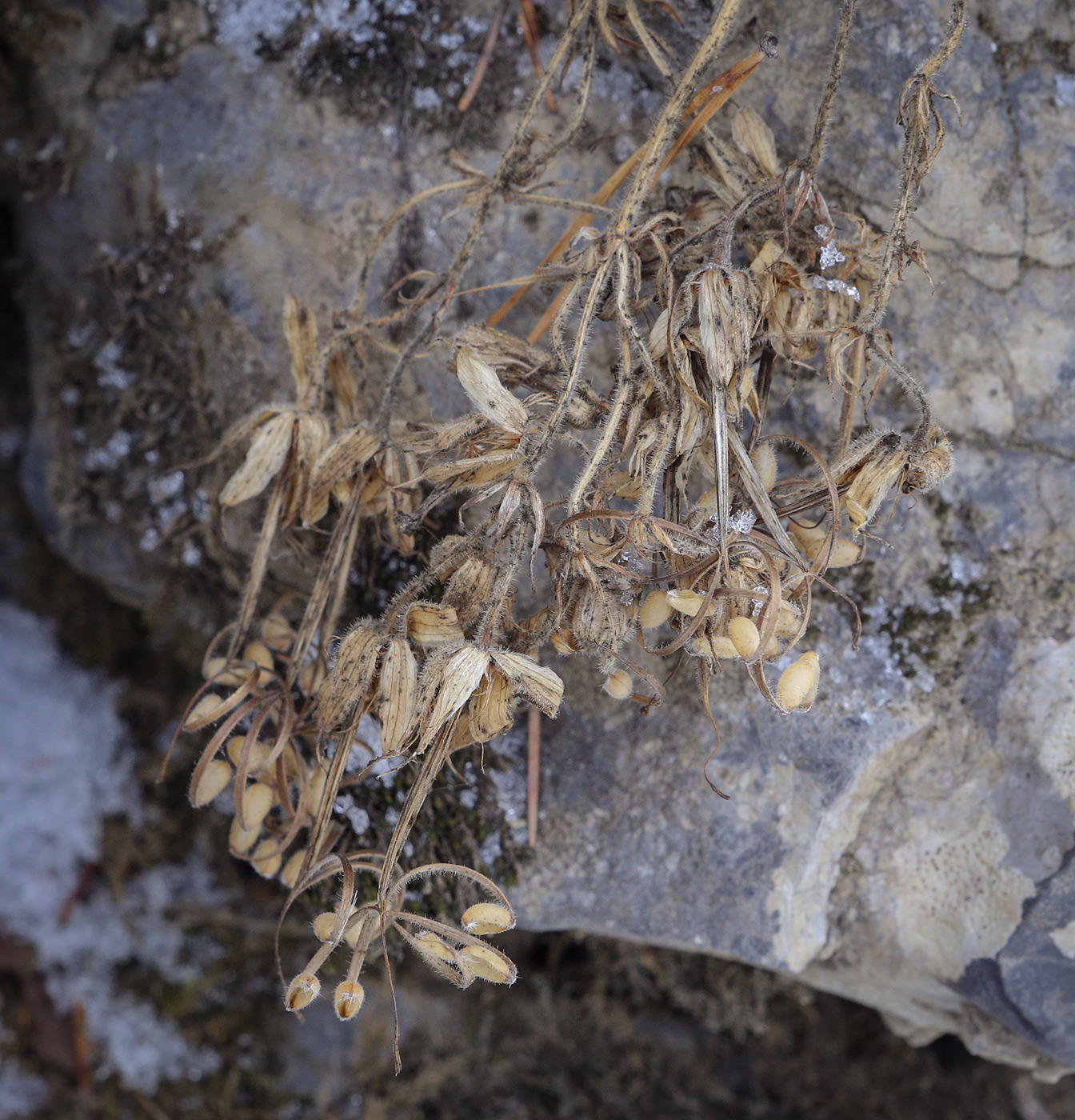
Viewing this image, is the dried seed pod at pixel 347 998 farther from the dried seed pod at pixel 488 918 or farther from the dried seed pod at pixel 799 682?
the dried seed pod at pixel 799 682

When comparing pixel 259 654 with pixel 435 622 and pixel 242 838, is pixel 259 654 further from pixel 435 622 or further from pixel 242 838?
pixel 435 622

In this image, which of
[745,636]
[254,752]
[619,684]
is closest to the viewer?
[745,636]

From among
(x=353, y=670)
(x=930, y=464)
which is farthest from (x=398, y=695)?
(x=930, y=464)

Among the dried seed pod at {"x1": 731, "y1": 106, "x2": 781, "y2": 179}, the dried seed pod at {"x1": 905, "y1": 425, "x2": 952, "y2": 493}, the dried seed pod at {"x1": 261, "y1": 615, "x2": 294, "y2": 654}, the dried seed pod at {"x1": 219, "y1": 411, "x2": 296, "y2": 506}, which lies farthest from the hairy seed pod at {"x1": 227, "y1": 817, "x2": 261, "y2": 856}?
the dried seed pod at {"x1": 731, "y1": 106, "x2": 781, "y2": 179}

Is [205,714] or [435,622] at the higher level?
[435,622]

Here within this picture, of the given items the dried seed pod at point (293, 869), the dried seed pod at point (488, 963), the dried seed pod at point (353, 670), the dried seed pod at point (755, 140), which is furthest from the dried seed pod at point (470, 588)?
the dried seed pod at point (755, 140)

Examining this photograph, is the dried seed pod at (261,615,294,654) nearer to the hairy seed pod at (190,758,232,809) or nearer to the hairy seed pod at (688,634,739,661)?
the hairy seed pod at (190,758,232,809)
